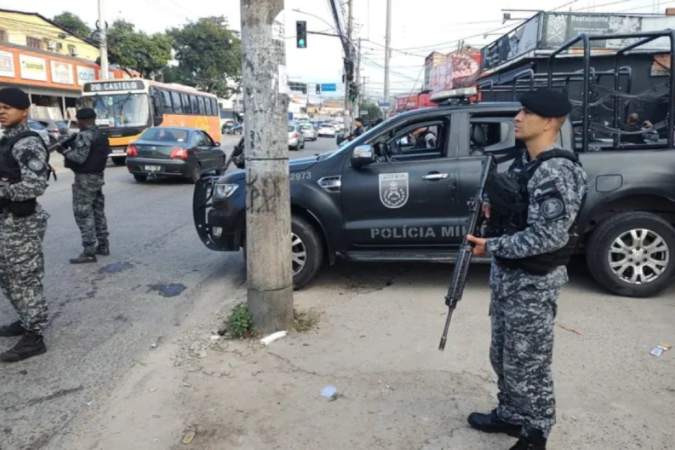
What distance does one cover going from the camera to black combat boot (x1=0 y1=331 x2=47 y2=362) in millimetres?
3744

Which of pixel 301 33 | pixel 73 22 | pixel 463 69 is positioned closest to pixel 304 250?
pixel 301 33

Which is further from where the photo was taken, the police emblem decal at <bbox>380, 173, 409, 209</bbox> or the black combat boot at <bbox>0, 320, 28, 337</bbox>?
the police emblem decal at <bbox>380, 173, 409, 209</bbox>

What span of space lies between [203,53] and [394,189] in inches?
2143

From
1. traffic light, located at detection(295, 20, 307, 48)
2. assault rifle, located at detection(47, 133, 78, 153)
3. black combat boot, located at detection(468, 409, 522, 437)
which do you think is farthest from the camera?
traffic light, located at detection(295, 20, 307, 48)

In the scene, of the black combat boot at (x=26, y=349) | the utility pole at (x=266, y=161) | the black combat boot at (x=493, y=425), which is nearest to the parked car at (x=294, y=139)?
the utility pole at (x=266, y=161)

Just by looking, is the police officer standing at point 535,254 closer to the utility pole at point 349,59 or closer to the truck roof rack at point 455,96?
the truck roof rack at point 455,96

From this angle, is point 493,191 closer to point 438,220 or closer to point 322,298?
point 438,220

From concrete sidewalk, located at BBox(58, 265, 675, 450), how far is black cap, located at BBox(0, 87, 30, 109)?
196 centimetres

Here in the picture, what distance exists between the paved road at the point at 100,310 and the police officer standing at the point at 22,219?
9.5 inches

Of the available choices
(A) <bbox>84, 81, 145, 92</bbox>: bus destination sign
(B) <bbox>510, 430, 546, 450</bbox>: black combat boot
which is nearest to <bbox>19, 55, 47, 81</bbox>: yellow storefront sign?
(A) <bbox>84, 81, 145, 92</bbox>: bus destination sign

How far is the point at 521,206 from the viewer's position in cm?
248

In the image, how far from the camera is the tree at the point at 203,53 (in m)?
54.1

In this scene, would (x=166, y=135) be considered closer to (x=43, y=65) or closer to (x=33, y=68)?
(x=33, y=68)

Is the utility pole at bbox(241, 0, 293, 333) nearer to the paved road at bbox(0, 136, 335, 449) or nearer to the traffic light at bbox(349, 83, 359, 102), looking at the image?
the paved road at bbox(0, 136, 335, 449)
